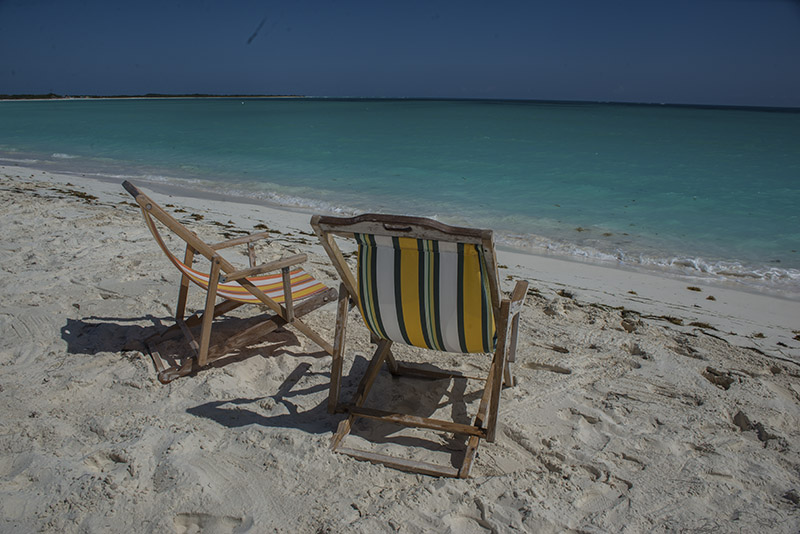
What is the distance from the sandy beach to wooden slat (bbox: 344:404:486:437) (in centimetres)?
11

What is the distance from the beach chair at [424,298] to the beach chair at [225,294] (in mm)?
595

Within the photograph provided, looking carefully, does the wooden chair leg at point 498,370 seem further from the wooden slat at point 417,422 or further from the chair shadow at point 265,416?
the chair shadow at point 265,416

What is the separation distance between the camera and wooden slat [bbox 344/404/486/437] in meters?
2.29

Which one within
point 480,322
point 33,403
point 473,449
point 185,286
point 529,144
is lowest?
point 33,403

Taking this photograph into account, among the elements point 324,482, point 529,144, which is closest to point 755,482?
point 324,482

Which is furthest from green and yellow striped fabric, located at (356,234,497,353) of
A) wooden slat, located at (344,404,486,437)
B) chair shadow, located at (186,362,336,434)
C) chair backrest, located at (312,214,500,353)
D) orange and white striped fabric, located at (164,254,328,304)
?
orange and white striped fabric, located at (164,254,328,304)

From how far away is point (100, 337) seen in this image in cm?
325

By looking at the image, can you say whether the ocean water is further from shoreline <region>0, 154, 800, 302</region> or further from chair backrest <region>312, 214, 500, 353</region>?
chair backrest <region>312, 214, 500, 353</region>

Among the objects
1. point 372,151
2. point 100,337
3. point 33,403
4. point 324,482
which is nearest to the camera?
point 324,482

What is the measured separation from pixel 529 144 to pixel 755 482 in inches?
740

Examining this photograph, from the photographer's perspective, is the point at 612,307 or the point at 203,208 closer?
the point at 612,307

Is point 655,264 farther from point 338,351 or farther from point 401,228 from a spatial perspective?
point 401,228

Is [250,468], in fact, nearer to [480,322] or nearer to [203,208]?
[480,322]

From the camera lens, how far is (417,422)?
239 centimetres
